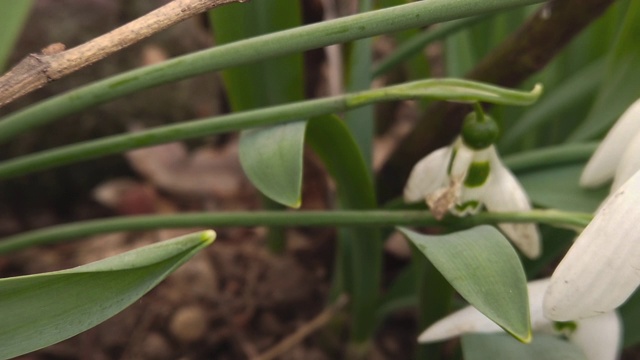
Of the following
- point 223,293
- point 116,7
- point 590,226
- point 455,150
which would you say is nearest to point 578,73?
point 455,150

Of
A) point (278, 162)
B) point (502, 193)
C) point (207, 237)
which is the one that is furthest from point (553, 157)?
point (207, 237)

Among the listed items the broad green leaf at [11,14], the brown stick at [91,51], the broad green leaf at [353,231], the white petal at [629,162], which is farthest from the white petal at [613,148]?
the broad green leaf at [11,14]

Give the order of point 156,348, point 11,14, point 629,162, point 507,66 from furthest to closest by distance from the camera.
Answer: point 156,348, point 507,66, point 11,14, point 629,162

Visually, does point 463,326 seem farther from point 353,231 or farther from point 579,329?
point 353,231

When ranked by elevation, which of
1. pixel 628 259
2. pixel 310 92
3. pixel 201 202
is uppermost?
pixel 628 259

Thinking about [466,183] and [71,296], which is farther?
[466,183]

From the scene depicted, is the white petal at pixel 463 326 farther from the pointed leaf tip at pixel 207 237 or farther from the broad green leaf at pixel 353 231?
the pointed leaf tip at pixel 207 237

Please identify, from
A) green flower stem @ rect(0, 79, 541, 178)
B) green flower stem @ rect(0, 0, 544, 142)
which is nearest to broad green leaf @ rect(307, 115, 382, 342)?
green flower stem @ rect(0, 79, 541, 178)

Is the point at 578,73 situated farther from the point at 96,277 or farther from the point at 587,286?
the point at 96,277
